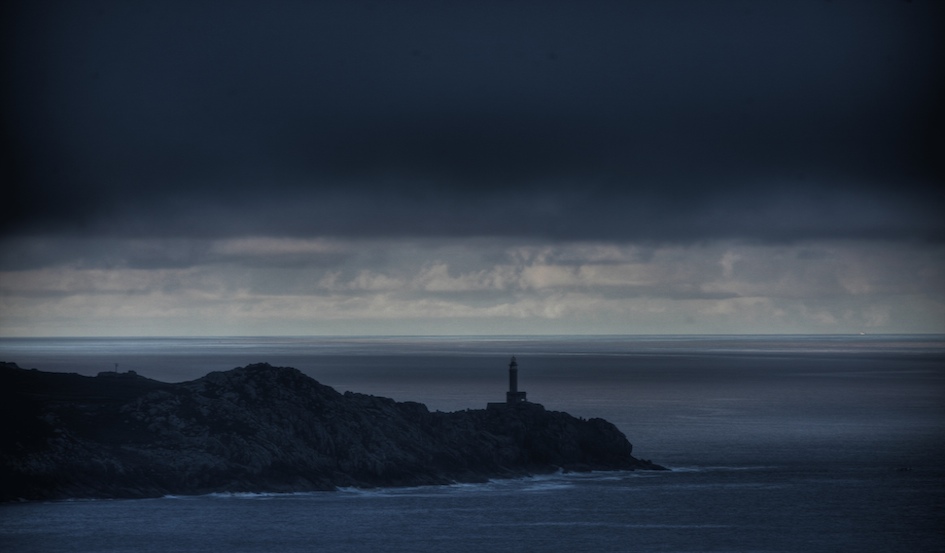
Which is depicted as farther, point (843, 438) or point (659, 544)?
point (843, 438)

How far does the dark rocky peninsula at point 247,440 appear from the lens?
72000 mm

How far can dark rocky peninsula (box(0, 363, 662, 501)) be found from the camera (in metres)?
72.0

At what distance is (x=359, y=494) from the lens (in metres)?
76.9

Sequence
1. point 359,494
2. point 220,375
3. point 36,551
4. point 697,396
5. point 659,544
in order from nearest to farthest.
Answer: point 36,551 < point 659,544 < point 359,494 < point 220,375 < point 697,396

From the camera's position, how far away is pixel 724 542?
66.8 meters

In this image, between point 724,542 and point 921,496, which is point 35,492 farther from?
point 921,496

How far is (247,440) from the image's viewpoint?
75.3 metres

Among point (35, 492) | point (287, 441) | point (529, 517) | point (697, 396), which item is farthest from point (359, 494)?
point (697, 396)

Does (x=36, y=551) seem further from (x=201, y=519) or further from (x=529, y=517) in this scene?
(x=529, y=517)

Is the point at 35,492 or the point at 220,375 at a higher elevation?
the point at 220,375

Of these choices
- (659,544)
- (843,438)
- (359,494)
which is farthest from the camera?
(843,438)

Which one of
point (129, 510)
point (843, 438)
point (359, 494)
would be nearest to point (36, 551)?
point (129, 510)

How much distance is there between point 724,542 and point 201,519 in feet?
89.6

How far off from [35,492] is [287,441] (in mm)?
14541
